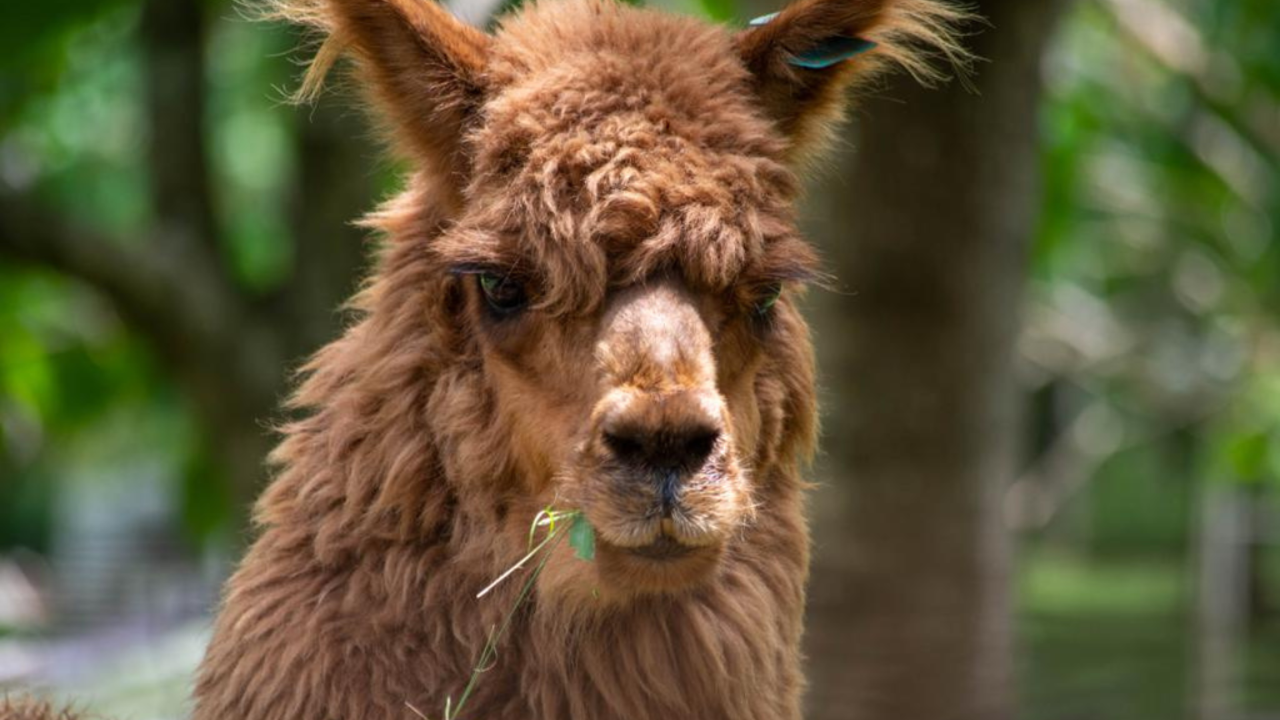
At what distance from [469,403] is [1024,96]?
4.38 meters

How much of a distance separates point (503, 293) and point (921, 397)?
4.31 metres

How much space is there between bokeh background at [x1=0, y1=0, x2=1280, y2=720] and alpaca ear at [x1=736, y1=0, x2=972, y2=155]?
300 millimetres

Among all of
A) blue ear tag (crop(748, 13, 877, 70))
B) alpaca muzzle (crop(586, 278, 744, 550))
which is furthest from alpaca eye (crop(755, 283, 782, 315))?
blue ear tag (crop(748, 13, 877, 70))

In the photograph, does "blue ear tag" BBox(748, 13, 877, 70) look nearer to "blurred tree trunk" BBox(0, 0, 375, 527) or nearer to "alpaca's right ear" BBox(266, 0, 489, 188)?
"alpaca's right ear" BBox(266, 0, 489, 188)

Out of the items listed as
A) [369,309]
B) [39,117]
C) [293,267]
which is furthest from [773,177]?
[39,117]

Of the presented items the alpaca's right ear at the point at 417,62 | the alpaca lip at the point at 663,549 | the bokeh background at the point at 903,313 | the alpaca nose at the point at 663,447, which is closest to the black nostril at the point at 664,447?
the alpaca nose at the point at 663,447

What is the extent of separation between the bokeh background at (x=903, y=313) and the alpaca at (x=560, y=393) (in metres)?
0.70

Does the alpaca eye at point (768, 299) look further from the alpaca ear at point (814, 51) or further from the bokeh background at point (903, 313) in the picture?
the bokeh background at point (903, 313)

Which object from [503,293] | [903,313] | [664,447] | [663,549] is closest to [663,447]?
[664,447]

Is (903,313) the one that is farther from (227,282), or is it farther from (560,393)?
(227,282)

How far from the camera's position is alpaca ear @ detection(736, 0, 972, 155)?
Answer: 3.50 m

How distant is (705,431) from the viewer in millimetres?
2881

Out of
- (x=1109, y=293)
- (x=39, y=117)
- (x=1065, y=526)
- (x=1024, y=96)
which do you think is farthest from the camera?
(x=1065, y=526)

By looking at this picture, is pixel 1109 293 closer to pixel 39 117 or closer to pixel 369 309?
pixel 39 117
